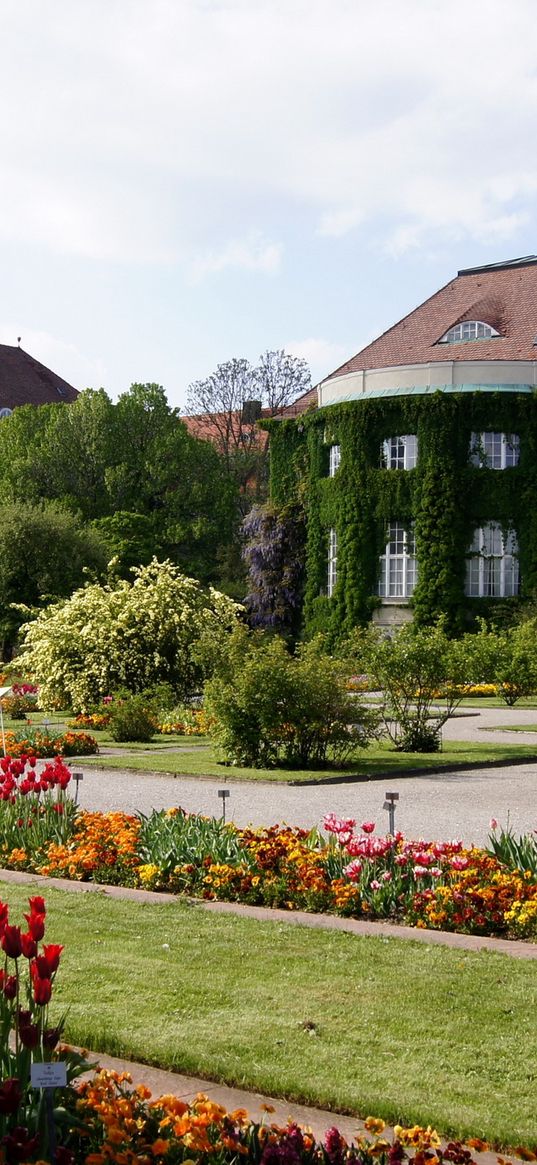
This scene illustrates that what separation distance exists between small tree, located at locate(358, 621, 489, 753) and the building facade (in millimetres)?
24693

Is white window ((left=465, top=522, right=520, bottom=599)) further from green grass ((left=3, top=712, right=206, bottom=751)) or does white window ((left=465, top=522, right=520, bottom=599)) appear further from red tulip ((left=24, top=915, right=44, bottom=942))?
red tulip ((left=24, top=915, right=44, bottom=942))

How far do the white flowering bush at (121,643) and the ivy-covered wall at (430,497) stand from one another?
1741 cm

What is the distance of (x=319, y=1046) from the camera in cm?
552

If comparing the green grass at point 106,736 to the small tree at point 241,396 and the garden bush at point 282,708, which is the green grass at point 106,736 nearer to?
the garden bush at point 282,708

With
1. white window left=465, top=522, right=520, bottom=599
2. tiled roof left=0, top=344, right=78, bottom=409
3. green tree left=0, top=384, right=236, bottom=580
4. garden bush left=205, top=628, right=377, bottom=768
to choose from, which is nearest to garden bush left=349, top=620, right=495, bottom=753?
garden bush left=205, top=628, right=377, bottom=768

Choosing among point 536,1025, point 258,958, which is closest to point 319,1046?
point 536,1025

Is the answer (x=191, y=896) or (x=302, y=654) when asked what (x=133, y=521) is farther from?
(x=191, y=896)

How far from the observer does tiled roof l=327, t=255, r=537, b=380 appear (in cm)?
4825

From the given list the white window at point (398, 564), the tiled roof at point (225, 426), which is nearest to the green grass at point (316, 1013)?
the white window at point (398, 564)

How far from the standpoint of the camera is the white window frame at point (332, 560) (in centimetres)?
4938

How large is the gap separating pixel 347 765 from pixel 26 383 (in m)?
65.7

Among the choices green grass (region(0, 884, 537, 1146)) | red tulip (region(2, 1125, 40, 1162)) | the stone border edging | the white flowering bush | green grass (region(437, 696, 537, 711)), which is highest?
the white flowering bush

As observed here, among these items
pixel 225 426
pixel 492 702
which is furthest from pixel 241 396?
pixel 492 702

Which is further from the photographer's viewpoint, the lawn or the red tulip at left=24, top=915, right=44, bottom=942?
the lawn
